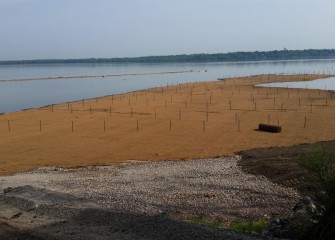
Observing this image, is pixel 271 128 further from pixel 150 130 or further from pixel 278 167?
pixel 278 167

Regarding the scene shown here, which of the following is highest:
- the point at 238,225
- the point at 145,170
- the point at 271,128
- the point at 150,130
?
the point at 238,225

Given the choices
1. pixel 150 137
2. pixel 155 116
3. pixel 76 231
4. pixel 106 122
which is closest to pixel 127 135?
pixel 150 137

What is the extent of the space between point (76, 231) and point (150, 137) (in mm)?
24064

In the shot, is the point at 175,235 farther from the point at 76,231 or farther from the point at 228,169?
the point at 228,169

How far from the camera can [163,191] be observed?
55.9 ft

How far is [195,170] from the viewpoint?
21.0 metres

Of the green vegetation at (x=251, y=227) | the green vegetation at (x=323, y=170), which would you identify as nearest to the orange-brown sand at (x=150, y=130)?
the green vegetation at (x=251, y=227)

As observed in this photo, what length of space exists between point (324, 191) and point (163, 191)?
→ 7815 millimetres

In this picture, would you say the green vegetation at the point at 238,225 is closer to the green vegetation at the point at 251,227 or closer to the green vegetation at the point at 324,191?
the green vegetation at the point at 251,227

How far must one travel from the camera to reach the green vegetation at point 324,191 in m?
9.46

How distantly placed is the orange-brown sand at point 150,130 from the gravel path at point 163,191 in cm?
411

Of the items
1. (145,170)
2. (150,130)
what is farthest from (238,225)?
(150,130)

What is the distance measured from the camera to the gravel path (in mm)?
14289

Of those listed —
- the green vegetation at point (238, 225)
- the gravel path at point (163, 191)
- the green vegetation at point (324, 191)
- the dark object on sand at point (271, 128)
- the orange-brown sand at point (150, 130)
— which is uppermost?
the green vegetation at point (324, 191)
